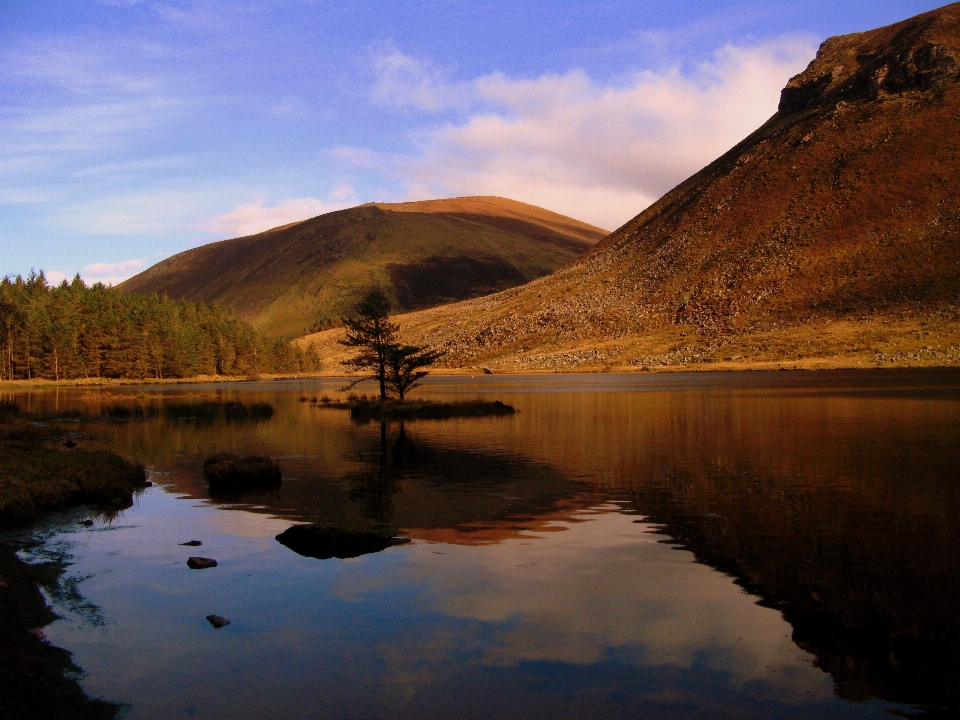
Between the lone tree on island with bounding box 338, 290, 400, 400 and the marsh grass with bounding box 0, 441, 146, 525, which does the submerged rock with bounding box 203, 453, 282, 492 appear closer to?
the marsh grass with bounding box 0, 441, 146, 525

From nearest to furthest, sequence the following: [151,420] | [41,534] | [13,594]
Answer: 1. [13,594]
2. [41,534]
3. [151,420]

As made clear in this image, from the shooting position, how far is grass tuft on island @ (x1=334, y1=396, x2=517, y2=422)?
219ft

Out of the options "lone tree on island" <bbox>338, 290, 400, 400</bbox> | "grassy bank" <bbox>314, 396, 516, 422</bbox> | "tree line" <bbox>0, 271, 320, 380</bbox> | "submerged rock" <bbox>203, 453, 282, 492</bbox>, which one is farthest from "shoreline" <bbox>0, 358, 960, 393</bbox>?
"submerged rock" <bbox>203, 453, 282, 492</bbox>

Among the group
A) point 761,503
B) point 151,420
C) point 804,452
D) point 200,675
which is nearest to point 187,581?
point 200,675

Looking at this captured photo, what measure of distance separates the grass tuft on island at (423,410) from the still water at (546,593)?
2969cm

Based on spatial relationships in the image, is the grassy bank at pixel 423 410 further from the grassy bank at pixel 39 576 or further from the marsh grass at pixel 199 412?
the grassy bank at pixel 39 576

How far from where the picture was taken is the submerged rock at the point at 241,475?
32.0 m

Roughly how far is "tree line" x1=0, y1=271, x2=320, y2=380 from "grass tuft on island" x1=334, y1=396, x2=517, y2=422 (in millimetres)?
78110

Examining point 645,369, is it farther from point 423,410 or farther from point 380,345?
point 423,410

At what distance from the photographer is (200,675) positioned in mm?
12688

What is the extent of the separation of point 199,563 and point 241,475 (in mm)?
13241

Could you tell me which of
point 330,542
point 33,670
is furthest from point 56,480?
point 33,670

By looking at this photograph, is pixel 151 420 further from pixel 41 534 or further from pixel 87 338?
pixel 87 338

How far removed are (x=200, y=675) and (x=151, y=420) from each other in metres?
56.5
